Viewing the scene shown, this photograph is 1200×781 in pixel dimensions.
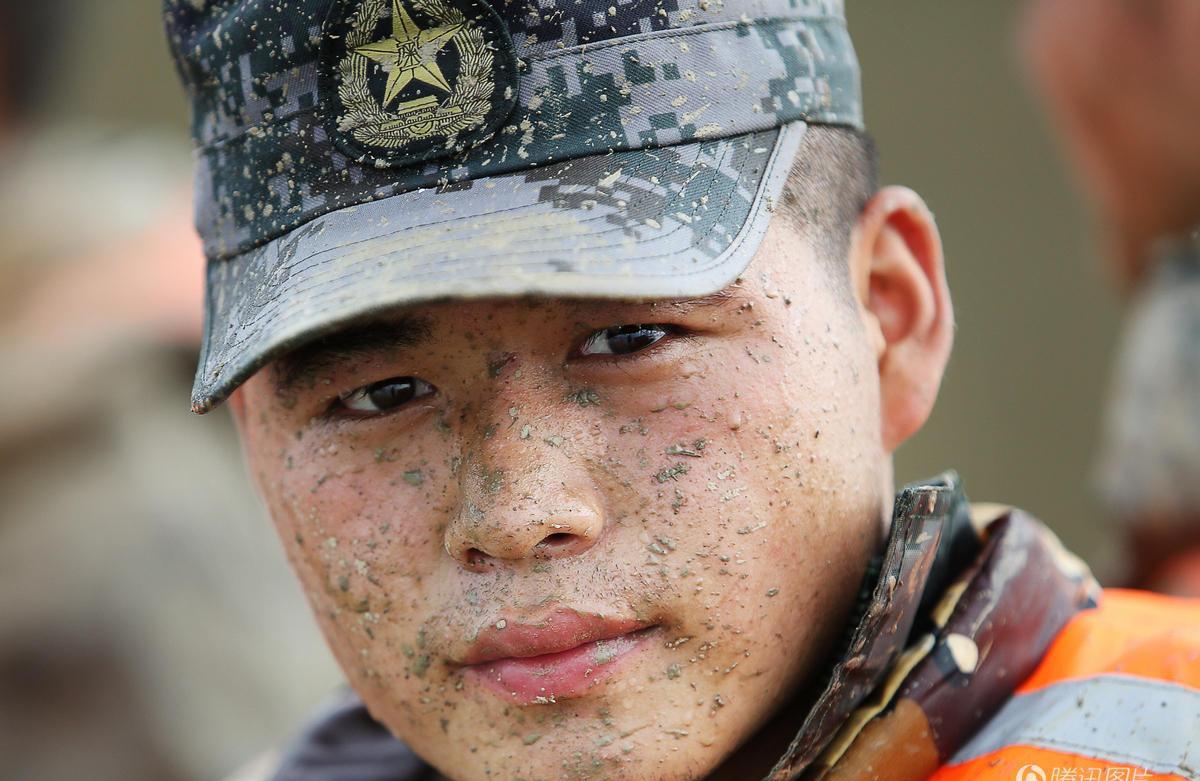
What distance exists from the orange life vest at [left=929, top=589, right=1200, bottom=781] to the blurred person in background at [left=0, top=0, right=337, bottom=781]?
83.7 inches

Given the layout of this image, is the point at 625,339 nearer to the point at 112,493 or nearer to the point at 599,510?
the point at 599,510

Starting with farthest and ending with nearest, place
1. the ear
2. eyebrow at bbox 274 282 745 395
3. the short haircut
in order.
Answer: the ear
the short haircut
eyebrow at bbox 274 282 745 395

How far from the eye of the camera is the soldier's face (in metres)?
1.41

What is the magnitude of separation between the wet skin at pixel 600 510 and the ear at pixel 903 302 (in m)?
0.15

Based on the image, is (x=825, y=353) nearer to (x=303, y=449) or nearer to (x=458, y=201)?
(x=458, y=201)

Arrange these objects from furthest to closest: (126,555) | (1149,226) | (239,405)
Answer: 1. (126,555)
2. (1149,226)
3. (239,405)

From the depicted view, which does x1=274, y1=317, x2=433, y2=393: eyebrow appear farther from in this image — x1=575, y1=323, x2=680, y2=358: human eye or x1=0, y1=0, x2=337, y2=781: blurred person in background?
x1=0, y1=0, x2=337, y2=781: blurred person in background

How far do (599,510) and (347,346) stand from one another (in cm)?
32

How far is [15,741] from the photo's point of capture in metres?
3.11

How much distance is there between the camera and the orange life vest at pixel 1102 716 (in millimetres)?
1429

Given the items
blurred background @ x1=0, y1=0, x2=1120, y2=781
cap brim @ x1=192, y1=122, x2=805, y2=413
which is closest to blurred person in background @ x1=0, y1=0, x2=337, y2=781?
blurred background @ x1=0, y1=0, x2=1120, y2=781

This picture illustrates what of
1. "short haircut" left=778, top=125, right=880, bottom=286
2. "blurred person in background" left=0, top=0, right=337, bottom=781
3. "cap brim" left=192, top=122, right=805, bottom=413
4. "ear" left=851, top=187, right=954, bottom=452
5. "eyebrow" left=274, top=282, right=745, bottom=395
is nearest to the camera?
"cap brim" left=192, top=122, right=805, bottom=413

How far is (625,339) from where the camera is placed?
4.74 feet

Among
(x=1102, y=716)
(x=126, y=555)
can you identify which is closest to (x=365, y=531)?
(x=1102, y=716)
